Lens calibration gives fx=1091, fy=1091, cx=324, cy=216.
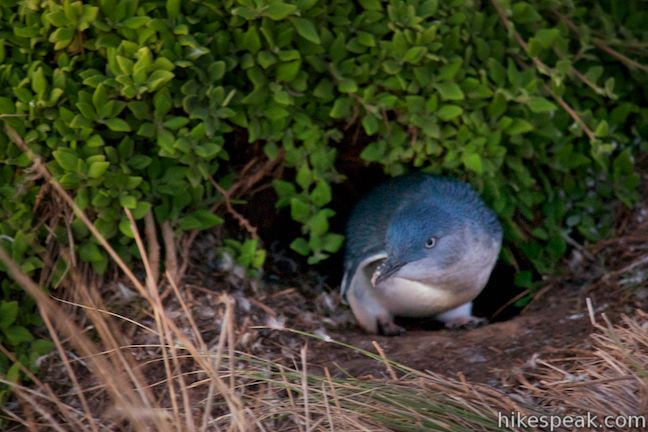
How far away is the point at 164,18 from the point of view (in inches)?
173

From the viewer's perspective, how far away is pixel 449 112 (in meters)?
4.89

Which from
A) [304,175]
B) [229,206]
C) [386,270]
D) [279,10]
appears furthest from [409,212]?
[279,10]

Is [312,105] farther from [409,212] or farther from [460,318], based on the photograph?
[460,318]

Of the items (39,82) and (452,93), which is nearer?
(39,82)

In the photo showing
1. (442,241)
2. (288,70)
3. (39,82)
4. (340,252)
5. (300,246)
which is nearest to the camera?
(39,82)

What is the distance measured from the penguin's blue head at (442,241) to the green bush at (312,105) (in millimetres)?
189

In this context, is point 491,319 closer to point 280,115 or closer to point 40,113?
point 280,115

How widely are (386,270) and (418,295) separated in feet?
1.25

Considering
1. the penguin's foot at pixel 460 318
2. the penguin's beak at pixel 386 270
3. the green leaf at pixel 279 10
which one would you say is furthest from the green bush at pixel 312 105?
the penguin's foot at pixel 460 318

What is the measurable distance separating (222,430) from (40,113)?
147cm

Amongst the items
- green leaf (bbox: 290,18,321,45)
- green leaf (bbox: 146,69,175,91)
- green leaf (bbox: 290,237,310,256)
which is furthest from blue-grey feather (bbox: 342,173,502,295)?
green leaf (bbox: 146,69,175,91)

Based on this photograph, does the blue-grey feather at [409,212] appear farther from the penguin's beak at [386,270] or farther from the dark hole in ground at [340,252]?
the dark hole in ground at [340,252]

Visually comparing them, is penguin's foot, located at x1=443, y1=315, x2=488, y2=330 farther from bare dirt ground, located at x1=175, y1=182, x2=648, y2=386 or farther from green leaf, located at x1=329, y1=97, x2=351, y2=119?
green leaf, located at x1=329, y1=97, x2=351, y2=119

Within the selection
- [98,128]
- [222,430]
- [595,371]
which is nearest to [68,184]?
[98,128]
